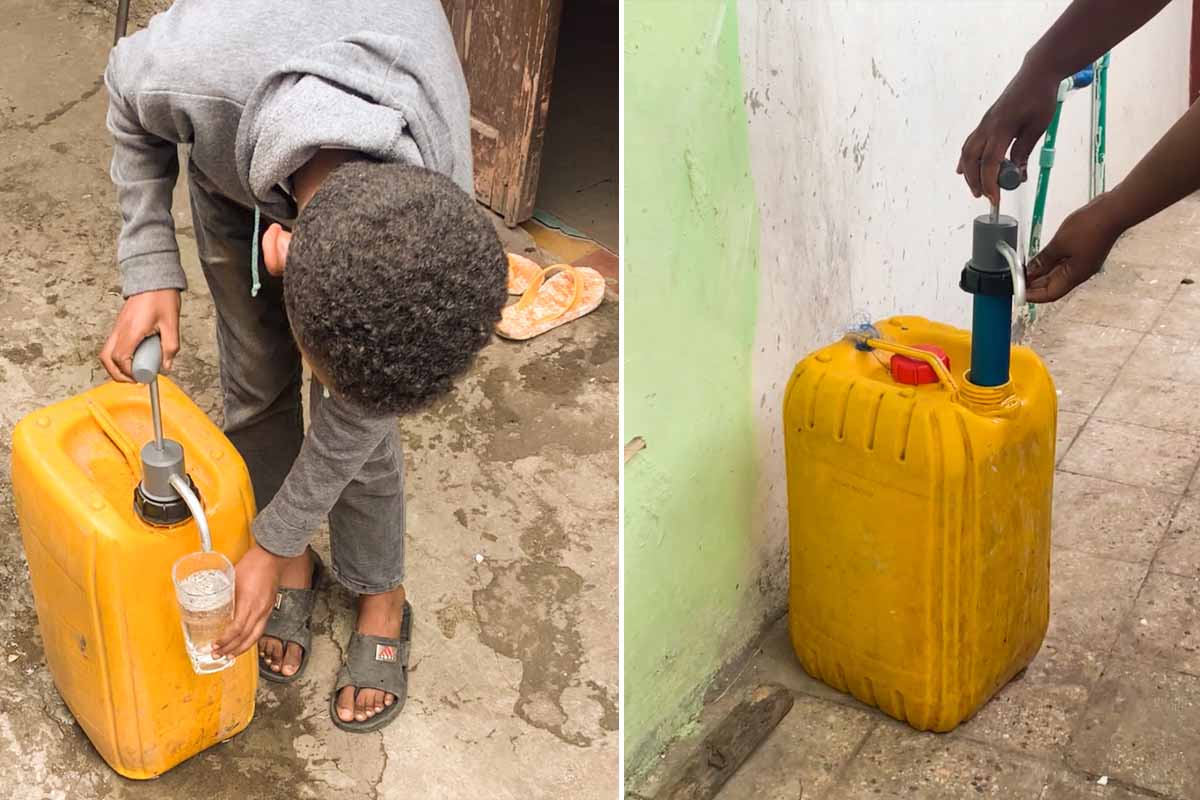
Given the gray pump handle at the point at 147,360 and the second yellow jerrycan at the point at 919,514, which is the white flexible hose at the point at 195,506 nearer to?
the gray pump handle at the point at 147,360

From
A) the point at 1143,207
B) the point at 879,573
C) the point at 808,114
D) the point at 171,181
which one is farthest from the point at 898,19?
the point at 171,181

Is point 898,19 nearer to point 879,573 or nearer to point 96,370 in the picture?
point 879,573

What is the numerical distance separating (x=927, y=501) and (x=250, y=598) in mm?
1017

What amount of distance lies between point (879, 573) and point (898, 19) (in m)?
1.04

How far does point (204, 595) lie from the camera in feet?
6.09

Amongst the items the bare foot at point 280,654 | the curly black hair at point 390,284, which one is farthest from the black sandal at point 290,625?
the curly black hair at point 390,284

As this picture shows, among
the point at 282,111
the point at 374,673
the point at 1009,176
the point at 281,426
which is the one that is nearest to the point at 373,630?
the point at 374,673

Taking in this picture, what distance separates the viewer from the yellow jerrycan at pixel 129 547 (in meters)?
1.87

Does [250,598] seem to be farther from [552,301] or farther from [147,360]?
[552,301]

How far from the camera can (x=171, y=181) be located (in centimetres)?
200

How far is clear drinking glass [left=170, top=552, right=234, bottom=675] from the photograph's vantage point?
6.11 feet

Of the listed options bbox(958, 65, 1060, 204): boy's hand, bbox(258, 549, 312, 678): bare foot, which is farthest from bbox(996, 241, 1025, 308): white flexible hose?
bbox(258, 549, 312, 678): bare foot

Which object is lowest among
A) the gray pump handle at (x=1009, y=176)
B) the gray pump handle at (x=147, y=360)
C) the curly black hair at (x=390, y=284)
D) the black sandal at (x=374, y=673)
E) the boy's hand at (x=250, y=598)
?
the black sandal at (x=374, y=673)

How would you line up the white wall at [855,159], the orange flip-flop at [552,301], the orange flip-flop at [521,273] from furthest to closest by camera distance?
the orange flip-flop at [521,273] → the orange flip-flop at [552,301] → the white wall at [855,159]
